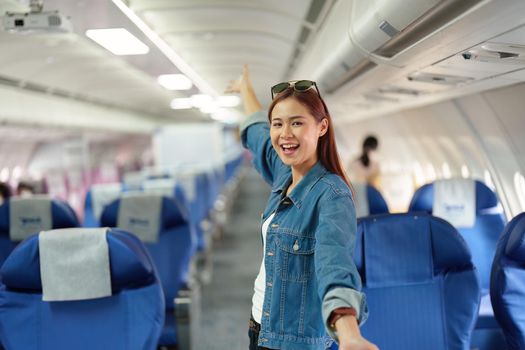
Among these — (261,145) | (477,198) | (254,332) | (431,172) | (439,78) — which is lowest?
(254,332)

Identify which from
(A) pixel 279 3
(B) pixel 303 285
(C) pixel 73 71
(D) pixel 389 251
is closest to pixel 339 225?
(B) pixel 303 285

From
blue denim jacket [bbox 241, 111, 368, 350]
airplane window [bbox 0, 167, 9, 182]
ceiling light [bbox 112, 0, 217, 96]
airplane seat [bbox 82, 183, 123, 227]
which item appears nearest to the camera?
blue denim jacket [bbox 241, 111, 368, 350]

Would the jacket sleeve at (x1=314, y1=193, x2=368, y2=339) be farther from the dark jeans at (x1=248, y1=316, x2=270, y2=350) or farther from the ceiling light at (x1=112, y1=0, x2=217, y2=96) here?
the ceiling light at (x1=112, y1=0, x2=217, y2=96)

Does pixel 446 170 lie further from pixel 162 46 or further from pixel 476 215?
pixel 162 46

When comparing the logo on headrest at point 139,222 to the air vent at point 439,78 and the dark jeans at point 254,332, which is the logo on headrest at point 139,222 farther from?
the dark jeans at point 254,332

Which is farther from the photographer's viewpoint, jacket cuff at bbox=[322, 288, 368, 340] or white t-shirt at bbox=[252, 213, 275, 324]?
white t-shirt at bbox=[252, 213, 275, 324]

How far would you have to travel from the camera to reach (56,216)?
4.15 meters

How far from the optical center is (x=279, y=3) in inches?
169

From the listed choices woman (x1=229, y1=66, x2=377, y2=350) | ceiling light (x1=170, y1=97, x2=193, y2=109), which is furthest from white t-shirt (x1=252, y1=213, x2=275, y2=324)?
ceiling light (x1=170, y1=97, x2=193, y2=109)

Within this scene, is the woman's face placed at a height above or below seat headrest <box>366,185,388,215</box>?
above

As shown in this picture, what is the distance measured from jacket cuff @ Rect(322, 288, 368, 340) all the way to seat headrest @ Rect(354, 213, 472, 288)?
1041mm

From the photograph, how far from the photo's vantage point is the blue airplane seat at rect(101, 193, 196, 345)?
429cm

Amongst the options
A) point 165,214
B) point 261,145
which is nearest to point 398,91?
point 165,214

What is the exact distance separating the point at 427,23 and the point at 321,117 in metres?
1.05
